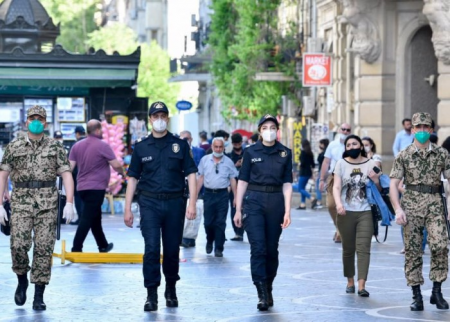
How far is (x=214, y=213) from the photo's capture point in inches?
802

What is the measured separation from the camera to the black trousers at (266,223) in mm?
13492

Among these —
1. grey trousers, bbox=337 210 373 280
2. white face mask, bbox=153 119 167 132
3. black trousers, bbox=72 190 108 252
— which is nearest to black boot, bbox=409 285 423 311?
→ grey trousers, bbox=337 210 373 280

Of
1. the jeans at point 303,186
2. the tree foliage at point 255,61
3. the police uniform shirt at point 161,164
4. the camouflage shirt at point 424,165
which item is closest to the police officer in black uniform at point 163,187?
the police uniform shirt at point 161,164

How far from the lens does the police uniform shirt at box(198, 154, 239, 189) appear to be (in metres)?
20.6

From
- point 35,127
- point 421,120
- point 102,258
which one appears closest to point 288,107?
point 102,258

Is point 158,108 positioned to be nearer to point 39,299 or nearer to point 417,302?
point 39,299

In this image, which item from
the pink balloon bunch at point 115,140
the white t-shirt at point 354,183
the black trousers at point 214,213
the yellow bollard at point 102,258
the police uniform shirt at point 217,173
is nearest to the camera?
the white t-shirt at point 354,183

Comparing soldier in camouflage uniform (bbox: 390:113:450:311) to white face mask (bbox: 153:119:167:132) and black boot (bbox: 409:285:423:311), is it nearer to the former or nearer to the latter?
black boot (bbox: 409:285:423:311)

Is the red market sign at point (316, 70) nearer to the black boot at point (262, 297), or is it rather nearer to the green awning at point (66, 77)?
the green awning at point (66, 77)

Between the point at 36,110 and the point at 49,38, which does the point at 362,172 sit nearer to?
the point at 36,110

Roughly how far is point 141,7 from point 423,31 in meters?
74.7

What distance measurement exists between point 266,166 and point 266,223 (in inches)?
20.7

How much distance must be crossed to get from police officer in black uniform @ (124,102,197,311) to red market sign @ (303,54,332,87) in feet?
78.3

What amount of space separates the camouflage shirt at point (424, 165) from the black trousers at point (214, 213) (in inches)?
264
